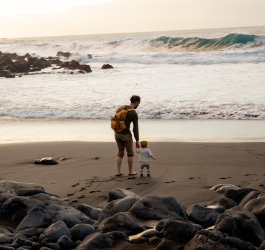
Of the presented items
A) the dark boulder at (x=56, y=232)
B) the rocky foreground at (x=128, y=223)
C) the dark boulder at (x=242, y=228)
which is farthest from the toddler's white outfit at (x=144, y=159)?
the dark boulder at (x=242, y=228)

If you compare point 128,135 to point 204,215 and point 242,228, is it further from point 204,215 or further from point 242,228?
point 242,228

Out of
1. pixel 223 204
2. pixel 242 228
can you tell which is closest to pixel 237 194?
pixel 223 204

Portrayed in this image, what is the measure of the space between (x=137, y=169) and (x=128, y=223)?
10.9 ft

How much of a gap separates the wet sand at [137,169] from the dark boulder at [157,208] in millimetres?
807

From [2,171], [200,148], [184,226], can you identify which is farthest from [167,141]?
[184,226]

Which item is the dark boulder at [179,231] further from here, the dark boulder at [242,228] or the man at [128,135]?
the man at [128,135]

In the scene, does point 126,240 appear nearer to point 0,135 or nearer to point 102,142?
point 102,142

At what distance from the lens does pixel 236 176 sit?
7133 millimetres

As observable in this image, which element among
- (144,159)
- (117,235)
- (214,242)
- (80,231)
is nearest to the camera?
(214,242)

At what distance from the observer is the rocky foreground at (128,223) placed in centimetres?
Answer: 404

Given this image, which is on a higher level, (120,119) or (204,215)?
(120,119)

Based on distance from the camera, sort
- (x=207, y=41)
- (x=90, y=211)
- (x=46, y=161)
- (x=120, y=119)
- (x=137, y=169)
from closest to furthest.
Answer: (x=90, y=211), (x=120, y=119), (x=137, y=169), (x=46, y=161), (x=207, y=41)

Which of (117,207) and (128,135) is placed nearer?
(117,207)

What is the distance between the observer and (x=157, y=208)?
16.5 ft
